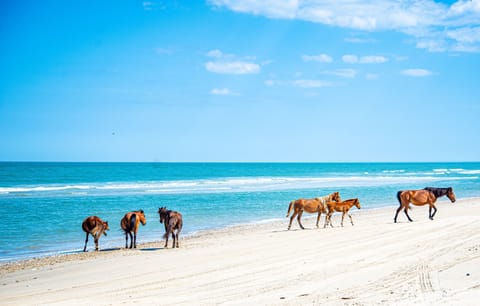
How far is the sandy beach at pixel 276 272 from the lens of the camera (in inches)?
328

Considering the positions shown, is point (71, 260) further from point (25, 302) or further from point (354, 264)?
point (354, 264)

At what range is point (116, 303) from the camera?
27.7ft

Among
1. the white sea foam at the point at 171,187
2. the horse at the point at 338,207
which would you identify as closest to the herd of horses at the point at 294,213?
the horse at the point at 338,207

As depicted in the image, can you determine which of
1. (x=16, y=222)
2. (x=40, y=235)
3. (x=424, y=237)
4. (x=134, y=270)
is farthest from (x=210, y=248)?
(x=16, y=222)

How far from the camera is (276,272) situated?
10438 mm

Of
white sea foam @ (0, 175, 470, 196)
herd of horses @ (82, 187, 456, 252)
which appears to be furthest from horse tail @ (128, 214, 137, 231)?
white sea foam @ (0, 175, 470, 196)

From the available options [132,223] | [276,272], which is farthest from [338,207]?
[276,272]

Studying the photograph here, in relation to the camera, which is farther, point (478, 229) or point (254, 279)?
point (478, 229)

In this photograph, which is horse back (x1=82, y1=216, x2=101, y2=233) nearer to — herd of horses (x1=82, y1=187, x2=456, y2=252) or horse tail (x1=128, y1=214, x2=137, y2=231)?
herd of horses (x1=82, y1=187, x2=456, y2=252)

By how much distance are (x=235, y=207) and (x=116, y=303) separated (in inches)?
800

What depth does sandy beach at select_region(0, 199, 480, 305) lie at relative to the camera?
8.34 m

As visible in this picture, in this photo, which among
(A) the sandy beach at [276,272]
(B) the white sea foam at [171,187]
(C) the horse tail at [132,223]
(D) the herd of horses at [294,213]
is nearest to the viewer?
(A) the sandy beach at [276,272]

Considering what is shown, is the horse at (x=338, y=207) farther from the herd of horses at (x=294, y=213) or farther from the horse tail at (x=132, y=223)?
the horse tail at (x=132, y=223)

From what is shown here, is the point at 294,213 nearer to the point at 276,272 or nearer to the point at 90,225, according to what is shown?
the point at 90,225
